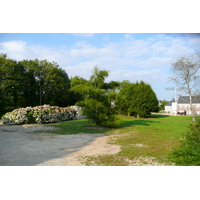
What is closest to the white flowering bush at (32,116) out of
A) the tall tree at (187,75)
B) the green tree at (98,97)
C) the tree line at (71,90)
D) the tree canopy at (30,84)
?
the tree line at (71,90)

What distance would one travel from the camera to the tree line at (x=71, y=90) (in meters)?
8.46

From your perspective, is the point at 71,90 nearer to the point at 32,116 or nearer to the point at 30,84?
the point at 32,116

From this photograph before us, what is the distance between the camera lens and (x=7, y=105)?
16953mm

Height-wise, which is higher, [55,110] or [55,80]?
[55,80]

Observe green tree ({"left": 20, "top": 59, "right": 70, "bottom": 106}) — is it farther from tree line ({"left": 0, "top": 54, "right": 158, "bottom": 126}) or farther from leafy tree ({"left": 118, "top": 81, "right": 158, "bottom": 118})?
leafy tree ({"left": 118, "top": 81, "right": 158, "bottom": 118})

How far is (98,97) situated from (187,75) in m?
3.94

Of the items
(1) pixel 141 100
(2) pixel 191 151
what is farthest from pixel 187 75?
(1) pixel 141 100

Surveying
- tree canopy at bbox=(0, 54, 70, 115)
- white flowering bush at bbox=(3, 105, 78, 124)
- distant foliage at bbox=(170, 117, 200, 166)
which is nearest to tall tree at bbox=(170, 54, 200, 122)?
distant foliage at bbox=(170, 117, 200, 166)

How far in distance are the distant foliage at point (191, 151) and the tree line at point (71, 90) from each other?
4.59 m

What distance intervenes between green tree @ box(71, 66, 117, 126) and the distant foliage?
15.1 ft
